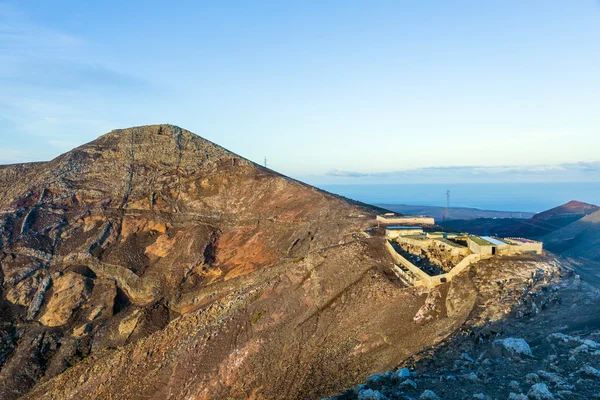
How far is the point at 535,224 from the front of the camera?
61688mm

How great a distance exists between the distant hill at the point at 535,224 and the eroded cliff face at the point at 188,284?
35.1 m

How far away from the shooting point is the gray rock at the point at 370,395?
876 centimetres

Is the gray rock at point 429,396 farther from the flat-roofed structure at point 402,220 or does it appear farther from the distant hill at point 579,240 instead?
the distant hill at point 579,240

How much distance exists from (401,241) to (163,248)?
23.1m

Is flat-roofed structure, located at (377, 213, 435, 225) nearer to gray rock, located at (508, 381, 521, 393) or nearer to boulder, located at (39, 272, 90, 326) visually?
gray rock, located at (508, 381, 521, 393)

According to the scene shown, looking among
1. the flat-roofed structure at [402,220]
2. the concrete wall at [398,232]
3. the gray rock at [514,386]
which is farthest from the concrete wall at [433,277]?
the flat-roofed structure at [402,220]

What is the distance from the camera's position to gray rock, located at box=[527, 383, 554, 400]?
852 cm

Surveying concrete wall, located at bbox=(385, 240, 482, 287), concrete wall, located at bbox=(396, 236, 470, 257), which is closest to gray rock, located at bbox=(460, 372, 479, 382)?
concrete wall, located at bbox=(385, 240, 482, 287)

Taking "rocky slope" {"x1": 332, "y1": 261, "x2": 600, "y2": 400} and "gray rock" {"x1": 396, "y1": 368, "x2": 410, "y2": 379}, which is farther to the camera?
"gray rock" {"x1": 396, "y1": 368, "x2": 410, "y2": 379}

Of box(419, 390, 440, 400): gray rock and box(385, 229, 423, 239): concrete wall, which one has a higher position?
box(385, 229, 423, 239): concrete wall

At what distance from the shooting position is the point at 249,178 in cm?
4500

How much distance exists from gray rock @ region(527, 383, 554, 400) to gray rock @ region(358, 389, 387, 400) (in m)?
3.29

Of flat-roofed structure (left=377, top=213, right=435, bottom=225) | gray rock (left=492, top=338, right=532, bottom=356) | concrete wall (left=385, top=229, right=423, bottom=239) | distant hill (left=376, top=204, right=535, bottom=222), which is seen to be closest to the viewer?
gray rock (left=492, top=338, right=532, bottom=356)

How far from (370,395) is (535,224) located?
210ft
